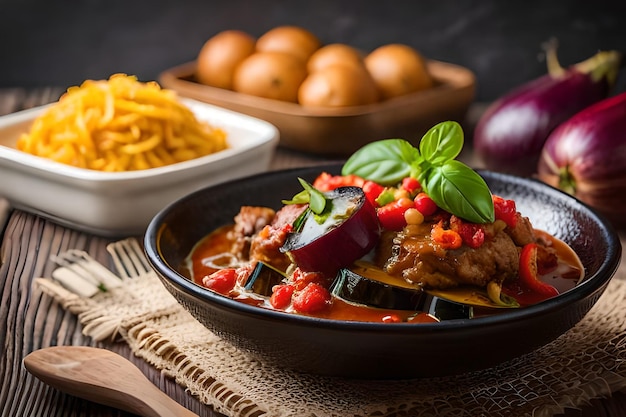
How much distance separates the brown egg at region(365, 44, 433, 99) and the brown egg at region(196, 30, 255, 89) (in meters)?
0.83

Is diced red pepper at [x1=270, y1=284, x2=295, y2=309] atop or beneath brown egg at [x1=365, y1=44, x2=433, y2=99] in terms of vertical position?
beneath

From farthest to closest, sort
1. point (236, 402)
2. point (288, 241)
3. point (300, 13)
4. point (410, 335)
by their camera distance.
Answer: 1. point (300, 13)
2. point (288, 241)
3. point (236, 402)
4. point (410, 335)

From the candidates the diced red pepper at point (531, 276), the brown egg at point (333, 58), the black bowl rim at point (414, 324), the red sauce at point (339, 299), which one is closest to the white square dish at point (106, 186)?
the red sauce at point (339, 299)

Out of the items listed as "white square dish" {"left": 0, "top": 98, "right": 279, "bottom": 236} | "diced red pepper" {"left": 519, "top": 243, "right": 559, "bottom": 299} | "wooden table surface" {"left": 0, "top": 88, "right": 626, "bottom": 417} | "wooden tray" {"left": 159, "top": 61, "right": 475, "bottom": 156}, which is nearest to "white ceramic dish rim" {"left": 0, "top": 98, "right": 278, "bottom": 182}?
"white square dish" {"left": 0, "top": 98, "right": 279, "bottom": 236}

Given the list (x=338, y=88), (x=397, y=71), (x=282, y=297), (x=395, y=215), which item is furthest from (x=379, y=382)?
(x=397, y=71)

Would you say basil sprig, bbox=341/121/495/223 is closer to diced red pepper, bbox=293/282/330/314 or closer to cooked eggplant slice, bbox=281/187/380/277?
cooked eggplant slice, bbox=281/187/380/277

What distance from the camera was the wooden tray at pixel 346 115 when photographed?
4.88m

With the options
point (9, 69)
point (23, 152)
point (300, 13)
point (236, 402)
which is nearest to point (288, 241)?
point (236, 402)

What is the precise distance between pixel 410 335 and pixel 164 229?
3.92ft

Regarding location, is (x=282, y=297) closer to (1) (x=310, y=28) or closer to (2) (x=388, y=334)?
(2) (x=388, y=334)

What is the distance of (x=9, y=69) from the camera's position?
6.77 meters

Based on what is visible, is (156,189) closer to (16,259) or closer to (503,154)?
(16,259)

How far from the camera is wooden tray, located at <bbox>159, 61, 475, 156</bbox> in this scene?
488 cm

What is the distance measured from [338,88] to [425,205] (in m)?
2.33
